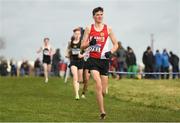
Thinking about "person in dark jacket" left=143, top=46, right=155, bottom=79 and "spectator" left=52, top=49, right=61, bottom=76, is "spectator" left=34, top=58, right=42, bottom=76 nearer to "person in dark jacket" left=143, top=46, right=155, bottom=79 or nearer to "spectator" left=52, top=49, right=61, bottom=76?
"spectator" left=52, top=49, right=61, bottom=76

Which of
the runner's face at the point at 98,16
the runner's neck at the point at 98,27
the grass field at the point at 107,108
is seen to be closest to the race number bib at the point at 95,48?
the runner's neck at the point at 98,27


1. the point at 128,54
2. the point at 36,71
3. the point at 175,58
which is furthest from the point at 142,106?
the point at 36,71

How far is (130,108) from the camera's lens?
15336mm

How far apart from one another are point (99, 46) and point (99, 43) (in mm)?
69

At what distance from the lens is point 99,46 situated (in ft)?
41.2

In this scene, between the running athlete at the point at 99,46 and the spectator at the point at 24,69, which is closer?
the running athlete at the point at 99,46

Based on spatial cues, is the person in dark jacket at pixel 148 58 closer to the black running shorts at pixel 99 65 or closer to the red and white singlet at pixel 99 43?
the black running shorts at pixel 99 65

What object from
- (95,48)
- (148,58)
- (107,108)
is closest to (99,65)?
(95,48)

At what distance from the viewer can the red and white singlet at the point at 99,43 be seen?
12.5m

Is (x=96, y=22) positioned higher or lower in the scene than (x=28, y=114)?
higher

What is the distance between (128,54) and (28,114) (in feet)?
66.1

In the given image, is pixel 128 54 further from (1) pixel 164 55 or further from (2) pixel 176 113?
(2) pixel 176 113

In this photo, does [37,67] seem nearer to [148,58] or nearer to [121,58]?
[121,58]

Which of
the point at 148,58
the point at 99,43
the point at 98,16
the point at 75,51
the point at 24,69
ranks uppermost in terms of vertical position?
the point at 98,16
